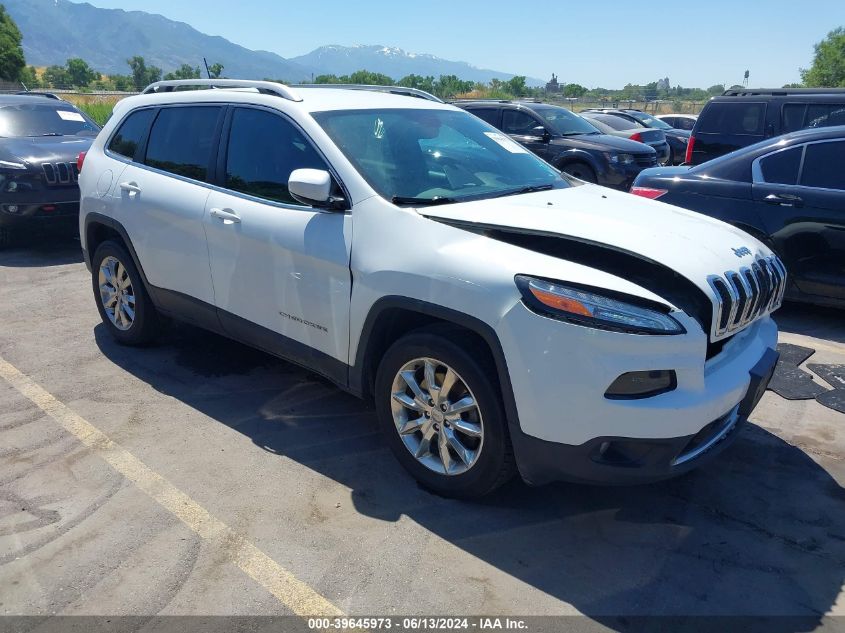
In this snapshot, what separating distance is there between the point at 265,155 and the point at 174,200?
803mm

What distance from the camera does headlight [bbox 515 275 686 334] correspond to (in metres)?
2.63

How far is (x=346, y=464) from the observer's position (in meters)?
3.61

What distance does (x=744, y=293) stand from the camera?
2959 millimetres

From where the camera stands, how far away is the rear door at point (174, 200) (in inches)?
168

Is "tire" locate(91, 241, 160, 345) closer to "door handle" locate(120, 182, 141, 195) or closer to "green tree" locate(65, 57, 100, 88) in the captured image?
"door handle" locate(120, 182, 141, 195)

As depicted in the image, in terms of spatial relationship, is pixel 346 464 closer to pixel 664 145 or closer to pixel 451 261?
pixel 451 261

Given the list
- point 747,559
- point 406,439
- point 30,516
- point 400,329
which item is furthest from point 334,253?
point 747,559

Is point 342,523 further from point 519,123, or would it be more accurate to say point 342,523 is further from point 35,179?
point 519,123

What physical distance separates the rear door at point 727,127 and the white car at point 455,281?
248 inches

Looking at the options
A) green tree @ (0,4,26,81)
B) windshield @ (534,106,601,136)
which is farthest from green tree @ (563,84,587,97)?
windshield @ (534,106,601,136)

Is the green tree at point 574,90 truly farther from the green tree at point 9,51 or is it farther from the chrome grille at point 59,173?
the chrome grille at point 59,173

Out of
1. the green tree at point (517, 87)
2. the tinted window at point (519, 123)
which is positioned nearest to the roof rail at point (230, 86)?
the tinted window at point (519, 123)

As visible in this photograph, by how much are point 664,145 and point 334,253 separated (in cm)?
1436

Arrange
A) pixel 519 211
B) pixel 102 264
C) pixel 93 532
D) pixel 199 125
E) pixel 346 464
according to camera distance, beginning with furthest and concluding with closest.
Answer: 1. pixel 102 264
2. pixel 199 125
3. pixel 346 464
4. pixel 519 211
5. pixel 93 532
